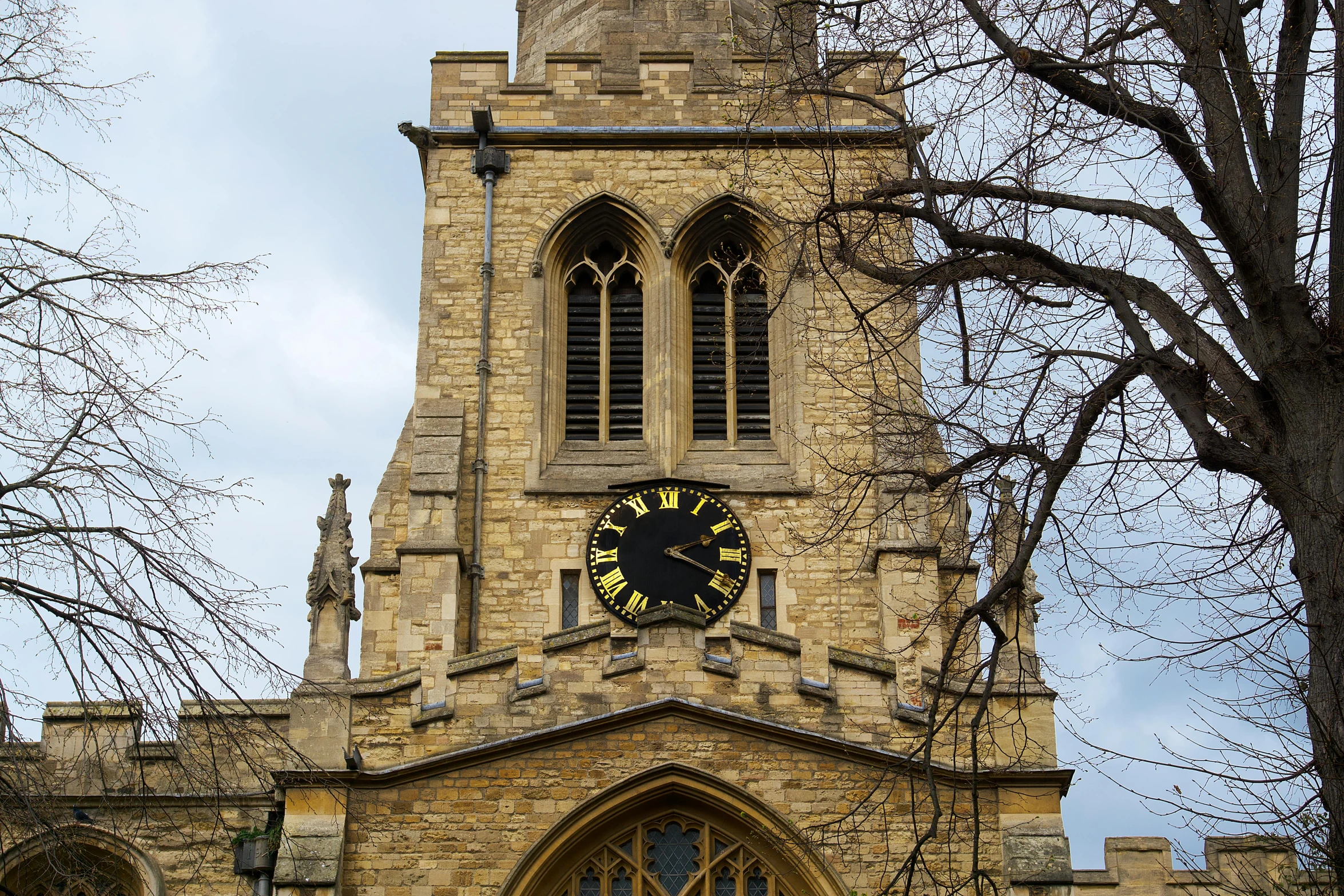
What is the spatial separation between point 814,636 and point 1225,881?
21.2ft

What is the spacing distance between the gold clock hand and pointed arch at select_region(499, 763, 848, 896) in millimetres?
5529

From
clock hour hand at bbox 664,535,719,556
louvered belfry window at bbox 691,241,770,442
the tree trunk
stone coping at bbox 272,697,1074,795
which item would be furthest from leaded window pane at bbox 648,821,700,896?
louvered belfry window at bbox 691,241,770,442

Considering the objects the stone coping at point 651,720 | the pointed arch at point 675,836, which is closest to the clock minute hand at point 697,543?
the stone coping at point 651,720

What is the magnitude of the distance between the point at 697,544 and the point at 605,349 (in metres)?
2.71

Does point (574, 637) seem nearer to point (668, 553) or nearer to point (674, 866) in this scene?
point (674, 866)

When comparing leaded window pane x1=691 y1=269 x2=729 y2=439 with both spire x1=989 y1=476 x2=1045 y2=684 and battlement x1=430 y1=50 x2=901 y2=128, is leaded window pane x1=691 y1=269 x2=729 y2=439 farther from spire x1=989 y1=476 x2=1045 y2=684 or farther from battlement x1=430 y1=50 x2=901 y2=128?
spire x1=989 y1=476 x2=1045 y2=684

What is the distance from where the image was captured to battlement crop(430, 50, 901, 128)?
2300cm

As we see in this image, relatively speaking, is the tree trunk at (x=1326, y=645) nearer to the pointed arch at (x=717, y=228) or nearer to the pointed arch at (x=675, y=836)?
the pointed arch at (x=675, y=836)

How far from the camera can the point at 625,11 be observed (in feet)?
80.4

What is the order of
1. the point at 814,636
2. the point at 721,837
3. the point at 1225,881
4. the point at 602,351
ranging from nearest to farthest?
the point at 1225,881
the point at 721,837
the point at 814,636
the point at 602,351

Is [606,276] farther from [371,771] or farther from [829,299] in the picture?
[371,771]

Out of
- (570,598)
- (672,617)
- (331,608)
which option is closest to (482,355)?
(570,598)

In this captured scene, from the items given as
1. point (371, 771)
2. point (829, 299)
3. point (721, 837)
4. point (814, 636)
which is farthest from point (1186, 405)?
point (829, 299)

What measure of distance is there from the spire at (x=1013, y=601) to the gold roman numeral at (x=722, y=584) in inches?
149
